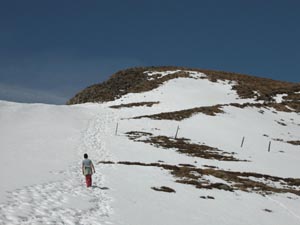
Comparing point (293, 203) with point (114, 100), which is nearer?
point (293, 203)

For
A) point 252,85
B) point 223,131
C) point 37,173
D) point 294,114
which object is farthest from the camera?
point 252,85

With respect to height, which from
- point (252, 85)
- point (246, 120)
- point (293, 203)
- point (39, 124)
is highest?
point (252, 85)

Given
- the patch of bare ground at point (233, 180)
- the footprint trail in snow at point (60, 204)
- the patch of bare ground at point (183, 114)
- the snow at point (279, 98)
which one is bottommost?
the footprint trail in snow at point (60, 204)

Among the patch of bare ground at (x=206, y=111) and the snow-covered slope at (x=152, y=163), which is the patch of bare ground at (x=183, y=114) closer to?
the patch of bare ground at (x=206, y=111)

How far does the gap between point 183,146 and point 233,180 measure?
15095mm

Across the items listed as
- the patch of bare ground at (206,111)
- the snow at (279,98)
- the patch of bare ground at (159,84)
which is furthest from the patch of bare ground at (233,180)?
the patch of bare ground at (159,84)

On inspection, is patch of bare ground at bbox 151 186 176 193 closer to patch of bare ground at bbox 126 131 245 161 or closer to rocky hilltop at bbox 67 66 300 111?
patch of bare ground at bbox 126 131 245 161

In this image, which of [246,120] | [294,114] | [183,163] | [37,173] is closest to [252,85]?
[294,114]

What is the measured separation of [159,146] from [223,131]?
14713 millimetres

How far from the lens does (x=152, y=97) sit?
7912 cm

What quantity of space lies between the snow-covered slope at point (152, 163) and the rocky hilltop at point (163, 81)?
726 cm

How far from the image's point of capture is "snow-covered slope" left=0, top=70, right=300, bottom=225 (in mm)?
15609

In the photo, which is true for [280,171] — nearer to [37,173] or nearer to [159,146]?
[159,146]

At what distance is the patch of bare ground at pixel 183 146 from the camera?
38.7 m
